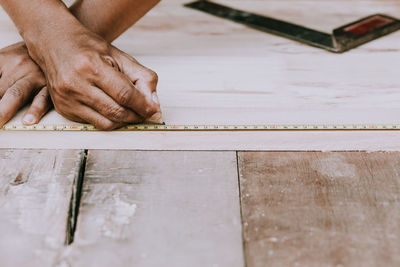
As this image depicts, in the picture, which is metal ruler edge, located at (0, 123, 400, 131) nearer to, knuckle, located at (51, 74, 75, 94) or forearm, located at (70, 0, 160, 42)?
knuckle, located at (51, 74, 75, 94)

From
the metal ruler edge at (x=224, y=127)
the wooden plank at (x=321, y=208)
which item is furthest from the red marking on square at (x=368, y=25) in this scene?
the wooden plank at (x=321, y=208)

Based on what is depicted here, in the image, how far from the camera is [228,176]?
40.8 inches

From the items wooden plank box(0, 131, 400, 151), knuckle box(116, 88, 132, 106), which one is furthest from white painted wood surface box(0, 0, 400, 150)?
knuckle box(116, 88, 132, 106)

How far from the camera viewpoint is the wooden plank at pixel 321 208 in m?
0.85

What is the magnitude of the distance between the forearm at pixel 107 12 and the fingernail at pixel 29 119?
1.01ft

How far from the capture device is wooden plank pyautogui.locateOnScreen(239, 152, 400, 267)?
852 mm

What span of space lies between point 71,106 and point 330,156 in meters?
0.62

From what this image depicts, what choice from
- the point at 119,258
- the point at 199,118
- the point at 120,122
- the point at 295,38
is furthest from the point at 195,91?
the point at 119,258

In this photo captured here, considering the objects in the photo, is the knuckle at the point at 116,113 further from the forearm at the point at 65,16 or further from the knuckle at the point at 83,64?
the forearm at the point at 65,16

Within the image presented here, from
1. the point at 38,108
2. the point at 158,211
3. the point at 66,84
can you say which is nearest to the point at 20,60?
the point at 38,108

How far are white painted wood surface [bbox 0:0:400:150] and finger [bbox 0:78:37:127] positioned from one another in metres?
0.03

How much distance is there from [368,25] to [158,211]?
123 cm

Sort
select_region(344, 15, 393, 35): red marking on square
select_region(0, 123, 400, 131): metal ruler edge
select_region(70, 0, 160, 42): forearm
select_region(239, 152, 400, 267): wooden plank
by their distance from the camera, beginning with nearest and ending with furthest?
select_region(239, 152, 400, 267): wooden plank → select_region(0, 123, 400, 131): metal ruler edge → select_region(70, 0, 160, 42): forearm → select_region(344, 15, 393, 35): red marking on square

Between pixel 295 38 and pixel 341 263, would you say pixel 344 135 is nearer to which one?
pixel 341 263
